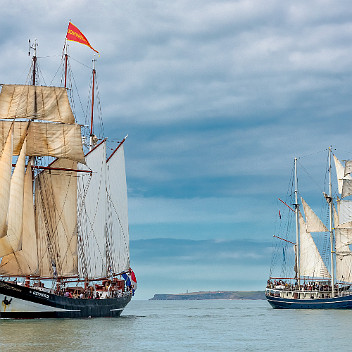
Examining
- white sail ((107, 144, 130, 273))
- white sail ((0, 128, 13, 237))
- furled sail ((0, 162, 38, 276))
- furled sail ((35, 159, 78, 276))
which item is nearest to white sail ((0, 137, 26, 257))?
white sail ((0, 128, 13, 237))

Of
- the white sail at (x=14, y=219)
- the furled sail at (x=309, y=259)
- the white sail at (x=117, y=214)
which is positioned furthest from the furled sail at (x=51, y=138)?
the furled sail at (x=309, y=259)

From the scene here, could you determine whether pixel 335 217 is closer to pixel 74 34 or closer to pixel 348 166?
pixel 348 166

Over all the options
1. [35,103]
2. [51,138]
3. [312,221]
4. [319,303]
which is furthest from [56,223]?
[312,221]

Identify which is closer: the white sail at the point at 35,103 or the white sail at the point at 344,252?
the white sail at the point at 35,103

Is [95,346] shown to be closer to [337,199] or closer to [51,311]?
[51,311]

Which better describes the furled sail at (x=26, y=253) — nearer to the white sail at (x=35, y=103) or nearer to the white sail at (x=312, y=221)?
the white sail at (x=35, y=103)

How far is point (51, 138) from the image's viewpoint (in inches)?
3556

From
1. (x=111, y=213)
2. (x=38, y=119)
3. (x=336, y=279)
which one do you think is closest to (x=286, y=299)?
(x=336, y=279)

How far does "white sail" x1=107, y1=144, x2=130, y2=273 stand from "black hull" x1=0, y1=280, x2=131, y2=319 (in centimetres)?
1244

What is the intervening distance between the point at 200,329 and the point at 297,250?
56773mm

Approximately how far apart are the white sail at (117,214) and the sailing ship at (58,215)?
0.14 m

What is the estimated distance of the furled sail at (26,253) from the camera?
78375 millimetres

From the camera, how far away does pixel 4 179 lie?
7250 cm

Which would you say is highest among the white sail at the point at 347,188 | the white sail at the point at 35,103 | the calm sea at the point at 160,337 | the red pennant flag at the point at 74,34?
the red pennant flag at the point at 74,34
